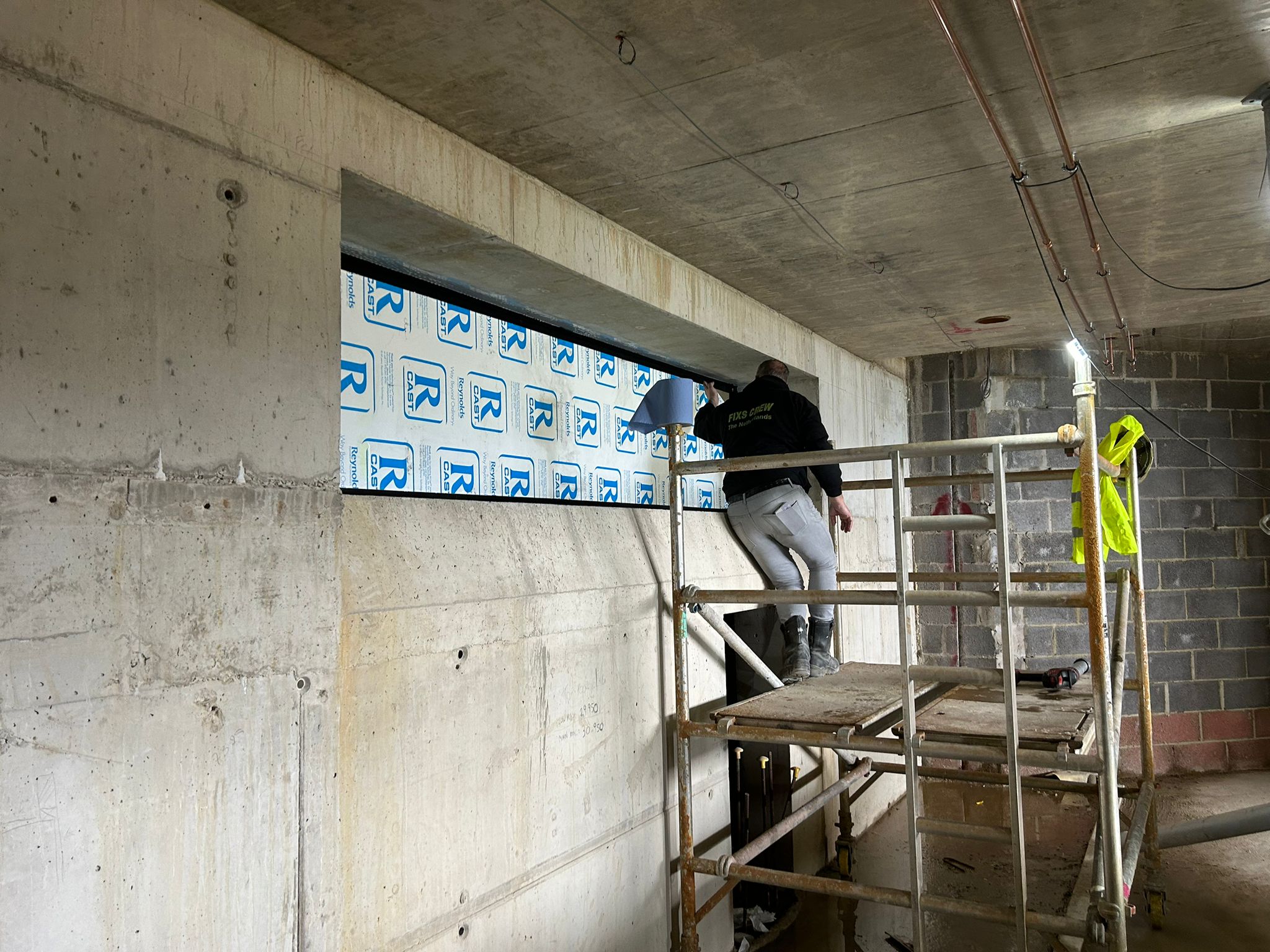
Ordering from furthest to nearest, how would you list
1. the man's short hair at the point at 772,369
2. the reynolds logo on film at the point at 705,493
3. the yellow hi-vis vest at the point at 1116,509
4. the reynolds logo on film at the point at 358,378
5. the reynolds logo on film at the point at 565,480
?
1. the reynolds logo on film at the point at 705,493
2. the man's short hair at the point at 772,369
3. the reynolds logo on film at the point at 565,480
4. the yellow hi-vis vest at the point at 1116,509
5. the reynolds logo on film at the point at 358,378

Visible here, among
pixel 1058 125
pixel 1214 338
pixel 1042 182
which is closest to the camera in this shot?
pixel 1058 125

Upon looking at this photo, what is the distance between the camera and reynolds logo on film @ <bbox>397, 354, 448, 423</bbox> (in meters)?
3.43

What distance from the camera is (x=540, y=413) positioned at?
417cm

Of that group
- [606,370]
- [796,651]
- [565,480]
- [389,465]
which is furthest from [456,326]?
[796,651]

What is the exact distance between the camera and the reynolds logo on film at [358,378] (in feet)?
10.4

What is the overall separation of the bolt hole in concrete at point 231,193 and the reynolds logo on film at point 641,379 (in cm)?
291

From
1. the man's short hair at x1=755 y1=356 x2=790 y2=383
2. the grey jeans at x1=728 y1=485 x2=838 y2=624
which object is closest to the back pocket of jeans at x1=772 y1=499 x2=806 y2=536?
the grey jeans at x1=728 y1=485 x2=838 y2=624

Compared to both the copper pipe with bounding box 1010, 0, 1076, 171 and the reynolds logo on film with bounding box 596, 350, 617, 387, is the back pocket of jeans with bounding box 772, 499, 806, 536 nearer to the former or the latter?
the reynolds logo on film with bounding box 596, 350, 617, 387

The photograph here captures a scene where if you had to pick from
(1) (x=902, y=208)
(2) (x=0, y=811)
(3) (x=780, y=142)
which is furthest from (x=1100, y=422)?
(2) (x=0, y=811)

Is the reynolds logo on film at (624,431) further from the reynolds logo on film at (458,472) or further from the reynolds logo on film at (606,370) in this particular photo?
the reynolds logo on film at (458,472)

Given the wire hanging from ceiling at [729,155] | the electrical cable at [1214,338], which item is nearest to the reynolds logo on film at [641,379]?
the wire hanging from ceiling at [729,155]

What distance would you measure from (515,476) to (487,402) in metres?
0.35

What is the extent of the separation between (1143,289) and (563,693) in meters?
4.23

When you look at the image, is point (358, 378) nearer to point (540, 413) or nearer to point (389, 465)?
point (389, 465)
